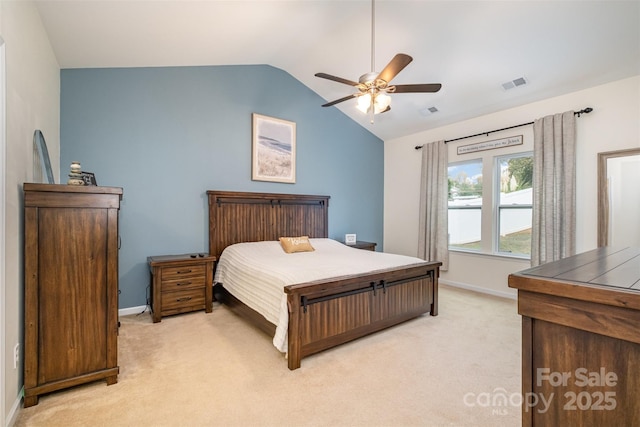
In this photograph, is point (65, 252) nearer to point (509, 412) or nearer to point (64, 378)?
point (64, 378)

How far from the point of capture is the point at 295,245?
13.2 ft

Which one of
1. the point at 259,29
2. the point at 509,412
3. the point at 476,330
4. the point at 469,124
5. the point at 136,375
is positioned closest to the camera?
the point at 509,412

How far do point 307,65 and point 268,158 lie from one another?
1.53m

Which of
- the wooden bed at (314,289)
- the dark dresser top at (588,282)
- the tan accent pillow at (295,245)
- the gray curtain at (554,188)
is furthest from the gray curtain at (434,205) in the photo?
the dark dresser top at (588,282)

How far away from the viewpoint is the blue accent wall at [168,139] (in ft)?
11.2

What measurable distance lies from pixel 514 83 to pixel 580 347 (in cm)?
400

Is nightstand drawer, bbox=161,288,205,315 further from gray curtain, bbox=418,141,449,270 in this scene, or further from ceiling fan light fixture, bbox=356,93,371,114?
gray curtain, bbox=418,141,449,270

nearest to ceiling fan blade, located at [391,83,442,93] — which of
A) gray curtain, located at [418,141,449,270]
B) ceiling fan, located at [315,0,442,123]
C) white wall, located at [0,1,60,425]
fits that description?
ceiling fan, located at [315,0,442,123]

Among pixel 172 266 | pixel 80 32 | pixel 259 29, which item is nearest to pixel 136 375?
pixel 172 266

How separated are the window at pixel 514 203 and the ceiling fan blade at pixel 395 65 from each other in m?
2.92

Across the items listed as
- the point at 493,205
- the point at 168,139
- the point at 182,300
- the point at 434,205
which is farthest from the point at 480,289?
the point at 168,139

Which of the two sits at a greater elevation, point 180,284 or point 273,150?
point 273,150

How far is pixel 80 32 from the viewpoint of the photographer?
2.71 m

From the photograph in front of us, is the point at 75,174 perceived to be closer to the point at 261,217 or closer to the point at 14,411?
the point at 14,411
